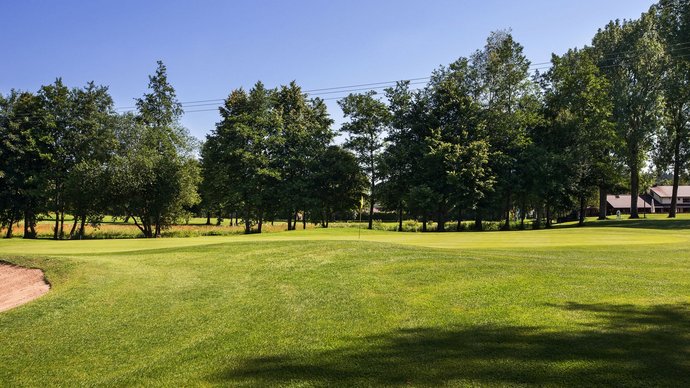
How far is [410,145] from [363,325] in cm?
4388

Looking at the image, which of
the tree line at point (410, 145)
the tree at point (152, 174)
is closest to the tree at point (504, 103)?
the tree line at point (410, 145)

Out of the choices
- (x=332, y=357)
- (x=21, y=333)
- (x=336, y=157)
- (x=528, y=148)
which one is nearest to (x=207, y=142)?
(x=336, y=157)

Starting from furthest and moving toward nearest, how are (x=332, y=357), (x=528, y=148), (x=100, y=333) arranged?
(x=528, y=148)
(x=100, y=333)
(x=332, y=357)

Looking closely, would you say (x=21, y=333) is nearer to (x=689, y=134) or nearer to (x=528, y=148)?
(x=528, y=148)

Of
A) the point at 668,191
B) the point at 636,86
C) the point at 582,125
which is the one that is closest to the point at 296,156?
the point at 582,125

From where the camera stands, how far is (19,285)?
14398 mm

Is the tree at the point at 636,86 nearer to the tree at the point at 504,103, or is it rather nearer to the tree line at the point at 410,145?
the tree line at the point at 410,145

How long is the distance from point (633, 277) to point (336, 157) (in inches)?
A: 1773

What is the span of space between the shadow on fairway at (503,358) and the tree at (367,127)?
46.0 meters

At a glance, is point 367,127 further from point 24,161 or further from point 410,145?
point 24,161

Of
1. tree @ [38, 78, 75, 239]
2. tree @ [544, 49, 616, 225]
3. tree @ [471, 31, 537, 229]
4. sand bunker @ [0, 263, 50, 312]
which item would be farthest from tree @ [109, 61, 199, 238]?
tree @ [544, 49, 616, 225]

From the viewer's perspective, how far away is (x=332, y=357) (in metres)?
6.38

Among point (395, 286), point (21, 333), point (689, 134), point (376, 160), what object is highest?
point (689, 134)

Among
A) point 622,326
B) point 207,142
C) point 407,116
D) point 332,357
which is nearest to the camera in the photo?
point 332,357
